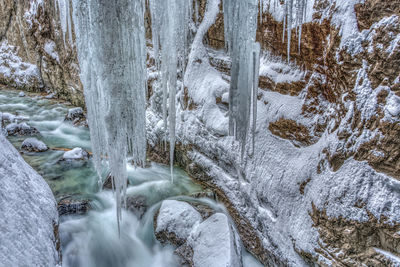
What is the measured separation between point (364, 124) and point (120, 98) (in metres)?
1.86

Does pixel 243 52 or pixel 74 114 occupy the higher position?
pixel 243 52

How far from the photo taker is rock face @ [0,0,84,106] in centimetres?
776

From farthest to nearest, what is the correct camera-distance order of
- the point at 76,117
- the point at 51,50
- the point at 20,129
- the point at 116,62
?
the point at 51,50 < the point at 76,117 < the point at 20,129 < the point at 116,62

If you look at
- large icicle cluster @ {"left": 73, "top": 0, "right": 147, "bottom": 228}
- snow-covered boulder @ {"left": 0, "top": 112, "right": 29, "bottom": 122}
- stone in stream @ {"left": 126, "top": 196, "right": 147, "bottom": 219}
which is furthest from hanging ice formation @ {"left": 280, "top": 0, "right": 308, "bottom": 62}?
snow-covered boulder @ {"left": 0, "top": 112, "right": 29, "bottom": 122}

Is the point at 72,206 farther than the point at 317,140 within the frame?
Result: Yes

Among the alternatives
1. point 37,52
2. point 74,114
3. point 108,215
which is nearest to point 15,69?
point 37,52

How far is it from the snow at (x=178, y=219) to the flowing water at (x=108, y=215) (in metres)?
0.21

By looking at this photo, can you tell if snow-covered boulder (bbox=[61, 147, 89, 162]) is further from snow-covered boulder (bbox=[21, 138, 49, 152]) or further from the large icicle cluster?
Result: the large icicle cluster

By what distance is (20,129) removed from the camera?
5.99 metres

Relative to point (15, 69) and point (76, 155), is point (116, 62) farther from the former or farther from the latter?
point (15, 69)

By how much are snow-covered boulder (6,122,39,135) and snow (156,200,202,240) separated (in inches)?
174

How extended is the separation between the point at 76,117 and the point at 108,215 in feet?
13.9

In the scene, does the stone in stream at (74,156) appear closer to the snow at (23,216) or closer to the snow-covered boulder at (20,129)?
the snow-covered boulder at (20,129)

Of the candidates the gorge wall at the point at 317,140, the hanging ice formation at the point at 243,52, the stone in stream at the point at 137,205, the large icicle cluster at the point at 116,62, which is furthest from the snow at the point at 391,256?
the stone in stream at the point at 137,205
